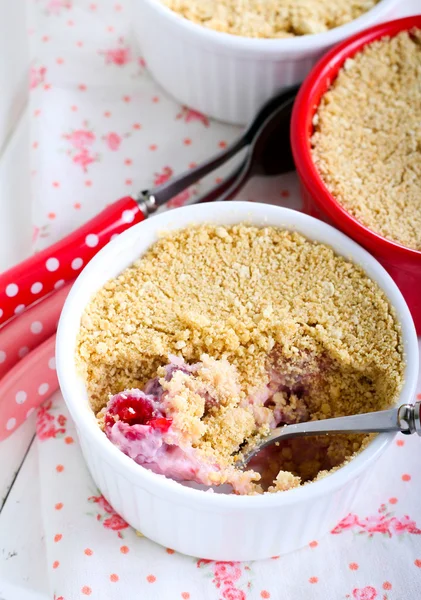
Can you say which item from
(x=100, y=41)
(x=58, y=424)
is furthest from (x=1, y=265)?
(x=100, y=41)

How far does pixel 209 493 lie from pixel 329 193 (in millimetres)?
583

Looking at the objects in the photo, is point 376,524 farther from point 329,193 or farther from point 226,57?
point 226,57

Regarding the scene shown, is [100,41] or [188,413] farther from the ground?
[100,41]

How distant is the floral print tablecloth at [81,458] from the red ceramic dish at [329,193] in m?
0.23

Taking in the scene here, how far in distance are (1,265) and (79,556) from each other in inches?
24.3

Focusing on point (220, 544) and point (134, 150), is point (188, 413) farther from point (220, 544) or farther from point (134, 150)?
point (134, 150)

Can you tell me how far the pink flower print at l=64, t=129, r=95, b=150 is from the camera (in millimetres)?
1786

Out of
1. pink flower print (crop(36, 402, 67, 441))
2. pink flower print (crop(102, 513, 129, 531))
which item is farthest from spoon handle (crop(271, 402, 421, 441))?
pink flower print (crop(36, 402, 67, 441))

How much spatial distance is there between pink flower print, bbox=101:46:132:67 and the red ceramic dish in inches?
21.5

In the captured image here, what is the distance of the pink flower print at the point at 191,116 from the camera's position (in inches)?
72.1

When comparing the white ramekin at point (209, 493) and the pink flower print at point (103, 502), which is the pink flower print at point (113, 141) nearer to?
the white ramekin at point (209, 493)

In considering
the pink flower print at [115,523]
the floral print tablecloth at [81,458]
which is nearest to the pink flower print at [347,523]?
the floral print tablecloth at [81,458]

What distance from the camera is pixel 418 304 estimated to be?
4.70 ft

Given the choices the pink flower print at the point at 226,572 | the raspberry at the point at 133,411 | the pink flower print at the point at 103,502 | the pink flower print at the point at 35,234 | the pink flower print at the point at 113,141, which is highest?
the pink flower print at the point at 113,141
